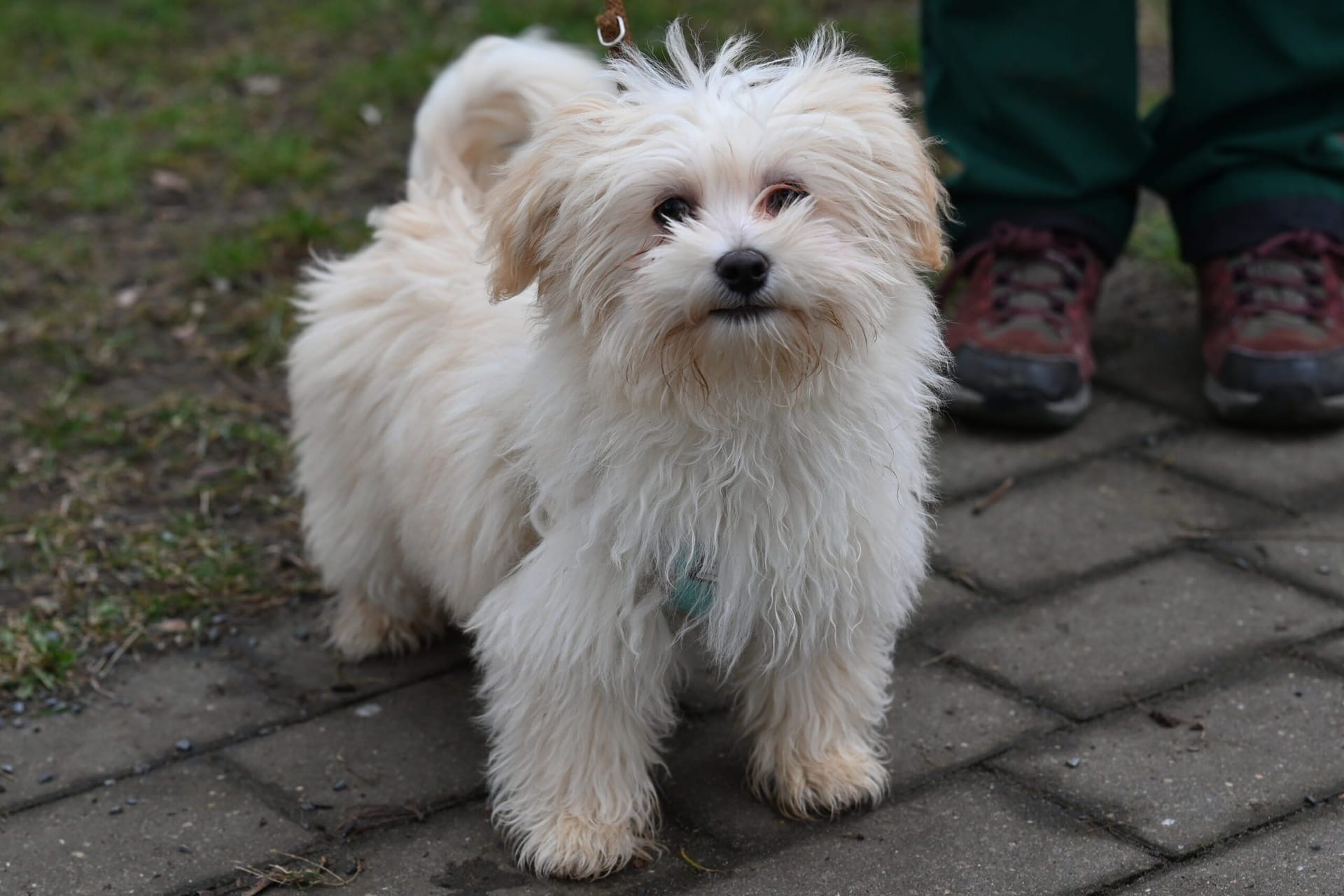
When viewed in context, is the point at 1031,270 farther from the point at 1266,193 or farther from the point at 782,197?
the point at 782,197

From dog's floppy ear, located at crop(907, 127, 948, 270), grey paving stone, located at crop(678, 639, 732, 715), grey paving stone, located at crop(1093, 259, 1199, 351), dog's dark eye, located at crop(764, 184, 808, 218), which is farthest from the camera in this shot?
grey paving stone, located at crop(1093, 259, 1199, 351)

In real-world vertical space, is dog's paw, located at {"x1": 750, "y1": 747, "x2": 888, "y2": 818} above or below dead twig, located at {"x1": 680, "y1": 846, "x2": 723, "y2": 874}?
above

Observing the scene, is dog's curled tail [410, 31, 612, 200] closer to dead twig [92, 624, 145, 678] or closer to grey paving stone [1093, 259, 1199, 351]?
dead twig [92, 624, 145, 678]

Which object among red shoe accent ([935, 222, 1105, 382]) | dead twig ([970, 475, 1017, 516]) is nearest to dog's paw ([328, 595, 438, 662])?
dead twig ([970, 475, 1017, 516])

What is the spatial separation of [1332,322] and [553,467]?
2.11 metres

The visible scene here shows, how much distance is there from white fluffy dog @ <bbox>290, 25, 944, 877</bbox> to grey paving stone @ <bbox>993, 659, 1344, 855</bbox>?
0.33 meters

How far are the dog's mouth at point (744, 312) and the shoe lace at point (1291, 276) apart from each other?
75.1 inches

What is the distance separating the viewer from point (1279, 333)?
3.50m

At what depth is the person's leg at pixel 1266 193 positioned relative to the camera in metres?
3.48

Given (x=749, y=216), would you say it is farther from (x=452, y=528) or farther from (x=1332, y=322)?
(x=1332, y=322)

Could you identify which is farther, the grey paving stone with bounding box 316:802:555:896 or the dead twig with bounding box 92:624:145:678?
the dead twig with bounding box 92:624:145:678

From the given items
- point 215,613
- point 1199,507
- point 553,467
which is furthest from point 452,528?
point 1199,507

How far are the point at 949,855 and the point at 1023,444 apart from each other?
1.46 metres

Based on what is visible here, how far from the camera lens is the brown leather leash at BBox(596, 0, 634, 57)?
2406mm
